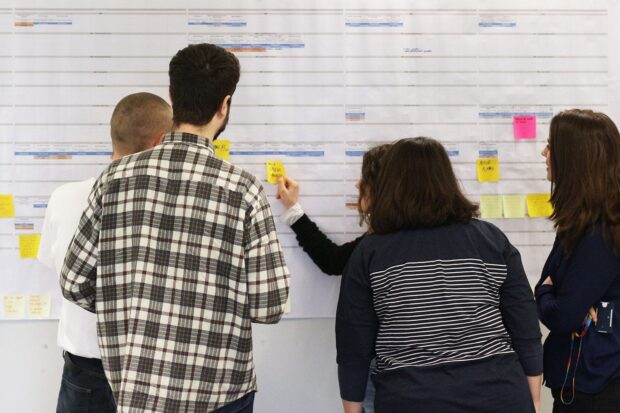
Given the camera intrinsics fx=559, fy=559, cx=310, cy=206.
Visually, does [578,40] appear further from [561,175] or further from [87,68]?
[87,68]

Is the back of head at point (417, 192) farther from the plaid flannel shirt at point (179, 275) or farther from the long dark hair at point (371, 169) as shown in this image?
the plaid flannel shirt at point (179, 275)

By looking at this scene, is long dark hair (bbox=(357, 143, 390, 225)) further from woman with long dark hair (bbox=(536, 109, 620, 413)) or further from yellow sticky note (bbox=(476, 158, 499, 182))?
yellow sticky note (bbox=(476, 158, 499, 182))

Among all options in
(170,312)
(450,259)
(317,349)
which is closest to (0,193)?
(170,312)

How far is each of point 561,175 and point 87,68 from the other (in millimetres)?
1485

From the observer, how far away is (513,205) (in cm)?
192

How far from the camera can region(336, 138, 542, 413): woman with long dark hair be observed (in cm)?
120

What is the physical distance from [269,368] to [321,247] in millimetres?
465

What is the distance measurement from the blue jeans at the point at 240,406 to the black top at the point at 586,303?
77 centimetres

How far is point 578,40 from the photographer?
1.93 meters

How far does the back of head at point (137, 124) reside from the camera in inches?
58.2

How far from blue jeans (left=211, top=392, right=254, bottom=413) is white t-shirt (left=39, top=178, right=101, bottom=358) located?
394 mm

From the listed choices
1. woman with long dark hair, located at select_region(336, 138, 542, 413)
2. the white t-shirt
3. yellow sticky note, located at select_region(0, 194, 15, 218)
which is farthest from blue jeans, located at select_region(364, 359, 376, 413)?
yellow sticky note, located at select_region(0, 194, 15, 218)

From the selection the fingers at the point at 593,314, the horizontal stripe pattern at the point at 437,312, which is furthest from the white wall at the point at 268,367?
the fingers at the point at 593,314

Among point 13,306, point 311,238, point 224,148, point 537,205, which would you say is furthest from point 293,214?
point 13,306
